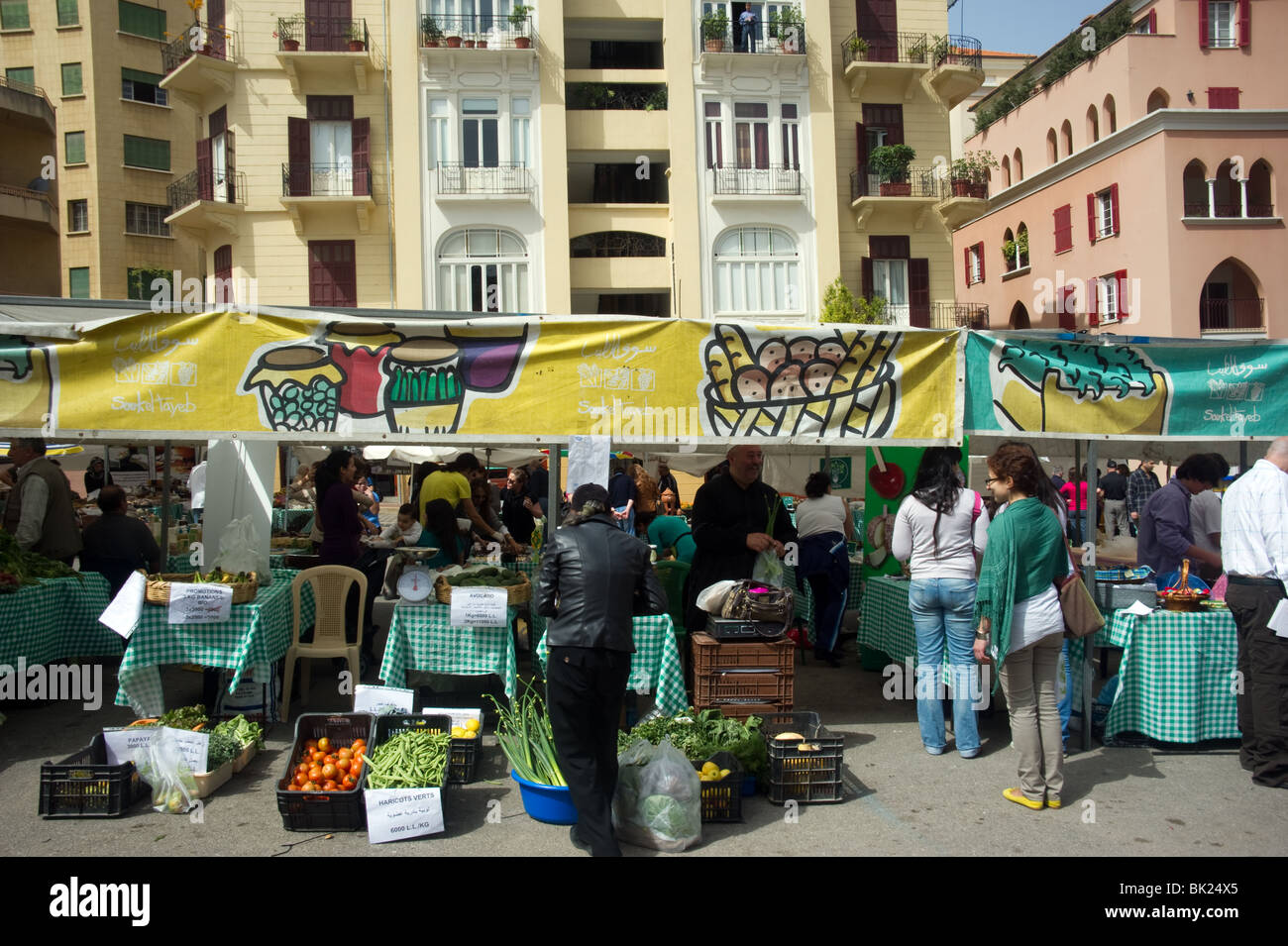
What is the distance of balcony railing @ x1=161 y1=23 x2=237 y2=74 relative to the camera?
26.0m

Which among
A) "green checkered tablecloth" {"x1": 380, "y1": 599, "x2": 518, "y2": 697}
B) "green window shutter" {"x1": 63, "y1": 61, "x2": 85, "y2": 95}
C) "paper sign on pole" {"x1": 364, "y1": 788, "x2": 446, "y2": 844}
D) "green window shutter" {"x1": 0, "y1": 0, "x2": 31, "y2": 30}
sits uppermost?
"green window shutter" {"x1": 0, "y1": 0, "x2": 31, "y2": 30}

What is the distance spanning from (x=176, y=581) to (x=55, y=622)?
6.02 ft

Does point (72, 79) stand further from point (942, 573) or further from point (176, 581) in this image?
point (942, 573)

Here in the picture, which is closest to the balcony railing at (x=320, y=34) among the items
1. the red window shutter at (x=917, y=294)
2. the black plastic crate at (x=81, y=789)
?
the red window shutter at (x=917, y=294)

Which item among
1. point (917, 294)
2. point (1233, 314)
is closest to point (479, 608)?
point (917, 294)

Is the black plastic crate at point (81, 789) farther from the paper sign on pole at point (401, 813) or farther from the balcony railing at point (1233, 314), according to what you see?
the balcony railing at point (1233, 314)

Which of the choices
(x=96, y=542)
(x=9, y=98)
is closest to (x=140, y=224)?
(x=9, y=98)

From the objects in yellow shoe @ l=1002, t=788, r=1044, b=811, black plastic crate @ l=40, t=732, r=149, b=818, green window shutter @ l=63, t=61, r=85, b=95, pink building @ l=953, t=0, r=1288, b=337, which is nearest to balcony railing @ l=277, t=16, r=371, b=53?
green window shutter @ l=63, t=61, r=85, b=95

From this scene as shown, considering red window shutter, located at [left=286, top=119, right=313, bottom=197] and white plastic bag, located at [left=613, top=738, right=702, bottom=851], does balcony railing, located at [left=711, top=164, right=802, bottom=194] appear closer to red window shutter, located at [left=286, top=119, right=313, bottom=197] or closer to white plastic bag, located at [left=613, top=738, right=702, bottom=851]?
red window shutter, located at [left=286, top=119, right=313, bottom=197]

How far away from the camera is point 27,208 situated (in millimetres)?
27922

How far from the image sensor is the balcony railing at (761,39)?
26922 millimetres

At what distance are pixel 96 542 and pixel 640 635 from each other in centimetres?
509

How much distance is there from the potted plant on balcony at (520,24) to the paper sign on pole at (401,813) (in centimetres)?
2521

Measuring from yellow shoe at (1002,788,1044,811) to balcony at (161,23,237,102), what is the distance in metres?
27.8
